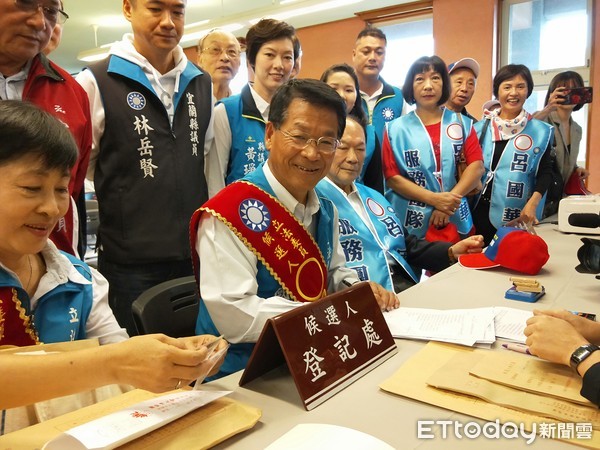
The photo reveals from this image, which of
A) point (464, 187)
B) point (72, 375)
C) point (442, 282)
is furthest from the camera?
point (464, 187)

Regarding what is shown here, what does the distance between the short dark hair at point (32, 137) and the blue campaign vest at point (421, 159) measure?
6.73ft

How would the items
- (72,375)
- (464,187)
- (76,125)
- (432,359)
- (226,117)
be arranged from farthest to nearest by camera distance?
(464,187) < (226,117) < (76,125) < (432,359) < (72,375)

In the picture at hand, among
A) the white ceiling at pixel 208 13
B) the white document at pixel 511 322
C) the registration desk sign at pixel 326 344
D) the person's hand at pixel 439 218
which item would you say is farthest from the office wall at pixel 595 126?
the registration desk sign at pixel 326 344

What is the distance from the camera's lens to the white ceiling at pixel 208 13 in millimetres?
5980

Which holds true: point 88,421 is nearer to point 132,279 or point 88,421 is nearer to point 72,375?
point 72,375

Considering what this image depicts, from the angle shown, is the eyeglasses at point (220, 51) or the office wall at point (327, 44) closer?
the eyeglasses at point (220, 51)

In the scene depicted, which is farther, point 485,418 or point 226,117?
point 226,117

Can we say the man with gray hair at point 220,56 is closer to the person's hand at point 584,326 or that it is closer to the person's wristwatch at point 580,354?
the person's hand at point 584,326

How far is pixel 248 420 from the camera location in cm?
85

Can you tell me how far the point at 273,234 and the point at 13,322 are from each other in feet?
2.11

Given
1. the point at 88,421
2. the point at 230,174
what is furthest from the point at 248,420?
the point at 230,174

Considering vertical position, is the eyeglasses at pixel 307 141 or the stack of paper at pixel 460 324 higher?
the eyeglasses at pixel 307 141

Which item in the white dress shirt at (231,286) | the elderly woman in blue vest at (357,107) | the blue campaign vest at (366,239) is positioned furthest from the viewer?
the elderly woman in blue vest at (357,107)

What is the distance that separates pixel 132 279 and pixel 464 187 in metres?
1.84
